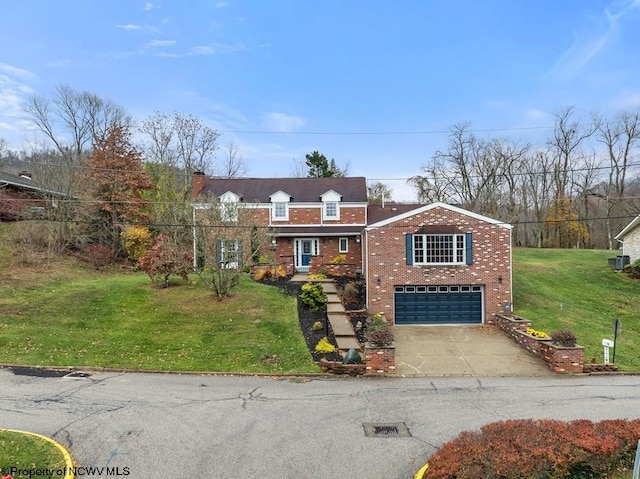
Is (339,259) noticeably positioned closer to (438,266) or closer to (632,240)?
(438,266)

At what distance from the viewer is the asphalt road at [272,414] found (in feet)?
24.1

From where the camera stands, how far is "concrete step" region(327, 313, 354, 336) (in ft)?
53.0

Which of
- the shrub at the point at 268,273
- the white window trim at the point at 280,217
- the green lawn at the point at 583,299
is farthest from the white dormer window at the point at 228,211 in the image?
the green lawn at the point at 583,299

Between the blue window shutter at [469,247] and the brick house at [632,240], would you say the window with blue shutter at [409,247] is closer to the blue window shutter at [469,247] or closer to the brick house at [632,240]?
the blue window shutter at [469,247]

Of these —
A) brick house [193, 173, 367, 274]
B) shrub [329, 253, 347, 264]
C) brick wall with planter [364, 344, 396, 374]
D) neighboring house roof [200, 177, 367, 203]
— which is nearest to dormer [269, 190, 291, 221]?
brick house [193, 173, 367, 274]

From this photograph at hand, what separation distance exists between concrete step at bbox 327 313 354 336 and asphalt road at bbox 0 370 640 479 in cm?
337

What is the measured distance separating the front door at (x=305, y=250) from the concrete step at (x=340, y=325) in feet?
34.6

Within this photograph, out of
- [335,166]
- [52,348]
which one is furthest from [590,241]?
[52,348]

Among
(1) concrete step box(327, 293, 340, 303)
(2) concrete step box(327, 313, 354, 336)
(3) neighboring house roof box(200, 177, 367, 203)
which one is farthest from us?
(3) neighboring house roof box(200, 177, 367, 203)

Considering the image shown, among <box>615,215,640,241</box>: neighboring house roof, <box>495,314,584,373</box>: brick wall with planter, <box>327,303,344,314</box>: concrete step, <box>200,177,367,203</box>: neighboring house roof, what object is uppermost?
<box>200,177,367,203</box>: neighboring house roof

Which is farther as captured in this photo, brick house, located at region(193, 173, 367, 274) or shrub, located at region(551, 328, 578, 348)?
brick house, located at region(193, 173, 367, 274)

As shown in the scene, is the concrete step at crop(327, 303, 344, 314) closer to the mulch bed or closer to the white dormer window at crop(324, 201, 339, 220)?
the mulch bed

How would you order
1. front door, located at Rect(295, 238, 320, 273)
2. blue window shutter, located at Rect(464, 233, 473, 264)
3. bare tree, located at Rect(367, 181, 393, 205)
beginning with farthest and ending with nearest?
1. bare tree, located at Rect(367, 181, 393, 205)
2. front door, located at Rect(295, 238, 320, 273)
3. blue window shutter, located at Rect(464, 233, 473, 264)

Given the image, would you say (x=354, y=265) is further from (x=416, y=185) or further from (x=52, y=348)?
(x=416, y=185)
